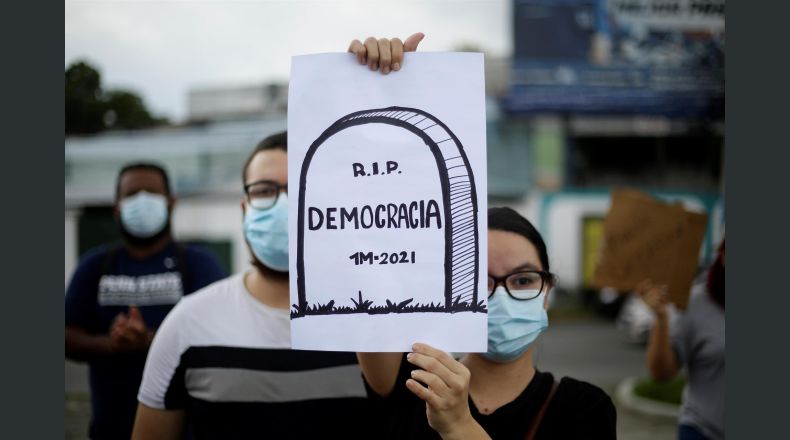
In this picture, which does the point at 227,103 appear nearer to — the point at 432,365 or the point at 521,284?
the point at 521,284

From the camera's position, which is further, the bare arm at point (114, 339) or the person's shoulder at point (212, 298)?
the bare arm at point (114, 339)

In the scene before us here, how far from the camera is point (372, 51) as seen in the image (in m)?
1.72

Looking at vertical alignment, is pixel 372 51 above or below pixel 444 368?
above

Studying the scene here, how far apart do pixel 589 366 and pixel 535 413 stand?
8197mm

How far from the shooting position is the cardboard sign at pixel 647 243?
10.8 ft

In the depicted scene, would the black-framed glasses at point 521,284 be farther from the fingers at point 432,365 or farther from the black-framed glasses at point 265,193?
the black-framed glasses at point 265,193

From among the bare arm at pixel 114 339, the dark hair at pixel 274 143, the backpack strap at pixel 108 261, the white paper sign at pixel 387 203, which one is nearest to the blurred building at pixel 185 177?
the backpack strap at pixel 108 261

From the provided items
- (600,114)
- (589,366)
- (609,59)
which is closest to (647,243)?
(589,366)

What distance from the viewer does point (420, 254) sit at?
1.70 m

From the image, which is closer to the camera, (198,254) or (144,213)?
(198,254)

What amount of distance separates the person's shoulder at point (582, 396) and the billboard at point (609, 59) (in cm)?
1099

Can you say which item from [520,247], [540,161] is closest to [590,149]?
[540,161]

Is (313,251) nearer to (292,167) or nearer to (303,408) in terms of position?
(292,167)

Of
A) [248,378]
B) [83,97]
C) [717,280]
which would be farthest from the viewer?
[83,97]
